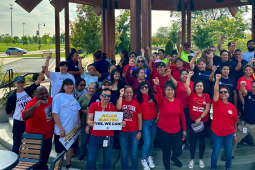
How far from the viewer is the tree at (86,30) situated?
21.8 m

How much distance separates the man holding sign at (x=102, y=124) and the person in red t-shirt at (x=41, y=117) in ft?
2.49

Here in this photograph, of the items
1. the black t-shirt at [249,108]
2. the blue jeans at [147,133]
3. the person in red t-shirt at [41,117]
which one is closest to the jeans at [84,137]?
the person in red t-shirt at [41,117]

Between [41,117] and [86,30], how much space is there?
18698mm

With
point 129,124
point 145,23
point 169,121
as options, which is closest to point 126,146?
point 129,124

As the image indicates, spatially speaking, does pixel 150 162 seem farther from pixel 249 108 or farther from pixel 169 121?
pixel 249 108

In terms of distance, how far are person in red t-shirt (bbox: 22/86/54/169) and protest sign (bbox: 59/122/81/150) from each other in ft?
0.94

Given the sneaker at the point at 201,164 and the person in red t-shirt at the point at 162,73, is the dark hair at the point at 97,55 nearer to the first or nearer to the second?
the person in red t-shirt at the point at 162,73

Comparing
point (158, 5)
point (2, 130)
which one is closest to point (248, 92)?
point (2, 130)

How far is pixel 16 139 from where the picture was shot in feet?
15.9

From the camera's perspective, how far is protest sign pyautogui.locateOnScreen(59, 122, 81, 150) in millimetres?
4270

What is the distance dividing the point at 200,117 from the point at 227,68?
Result: 1.25 metres

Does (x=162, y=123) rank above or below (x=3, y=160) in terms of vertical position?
above

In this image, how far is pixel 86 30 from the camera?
2195 centimetres

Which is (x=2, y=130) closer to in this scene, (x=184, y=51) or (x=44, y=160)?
(x=44, y=160)
